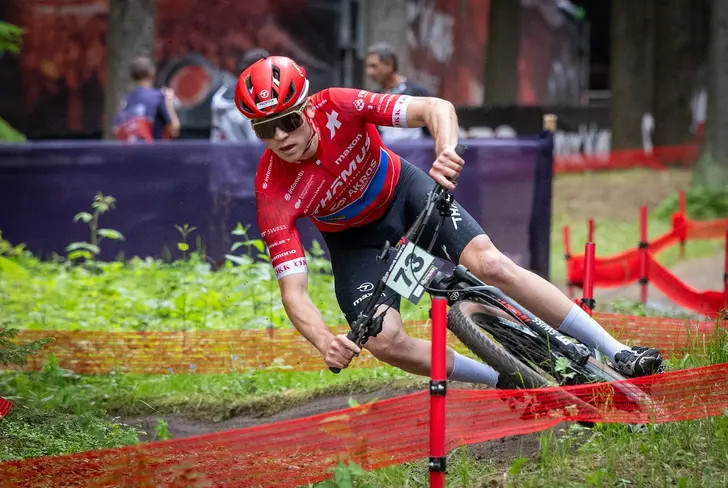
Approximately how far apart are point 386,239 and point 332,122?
71cm

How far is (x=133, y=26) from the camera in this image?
54.6 ft

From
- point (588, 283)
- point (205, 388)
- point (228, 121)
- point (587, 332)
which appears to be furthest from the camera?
point (228, 121)

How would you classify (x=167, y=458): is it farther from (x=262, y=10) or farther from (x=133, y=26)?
(x=262, y=10)

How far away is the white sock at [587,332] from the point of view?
5.59m

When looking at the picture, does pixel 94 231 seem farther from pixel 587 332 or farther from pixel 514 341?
pixel 587 332

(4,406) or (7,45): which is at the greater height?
(7,45)

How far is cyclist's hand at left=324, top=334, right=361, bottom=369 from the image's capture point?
4.73 m

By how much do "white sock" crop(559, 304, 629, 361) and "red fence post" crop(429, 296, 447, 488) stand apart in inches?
49.6

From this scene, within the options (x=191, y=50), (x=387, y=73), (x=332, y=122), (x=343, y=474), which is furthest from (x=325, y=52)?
(x=343, y=474)

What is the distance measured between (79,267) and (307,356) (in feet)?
13.2

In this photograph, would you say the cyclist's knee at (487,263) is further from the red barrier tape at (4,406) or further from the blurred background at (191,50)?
the blurred background at (191,50)

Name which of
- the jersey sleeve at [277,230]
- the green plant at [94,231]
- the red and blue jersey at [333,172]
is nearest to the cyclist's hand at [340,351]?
the jersey sleeve at [277,230]

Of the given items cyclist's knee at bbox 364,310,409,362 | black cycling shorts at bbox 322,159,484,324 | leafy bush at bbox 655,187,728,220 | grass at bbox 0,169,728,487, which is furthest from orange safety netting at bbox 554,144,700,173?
cyclist's knee at bbox 364,310,409,362

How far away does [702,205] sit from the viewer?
19.6 meters
